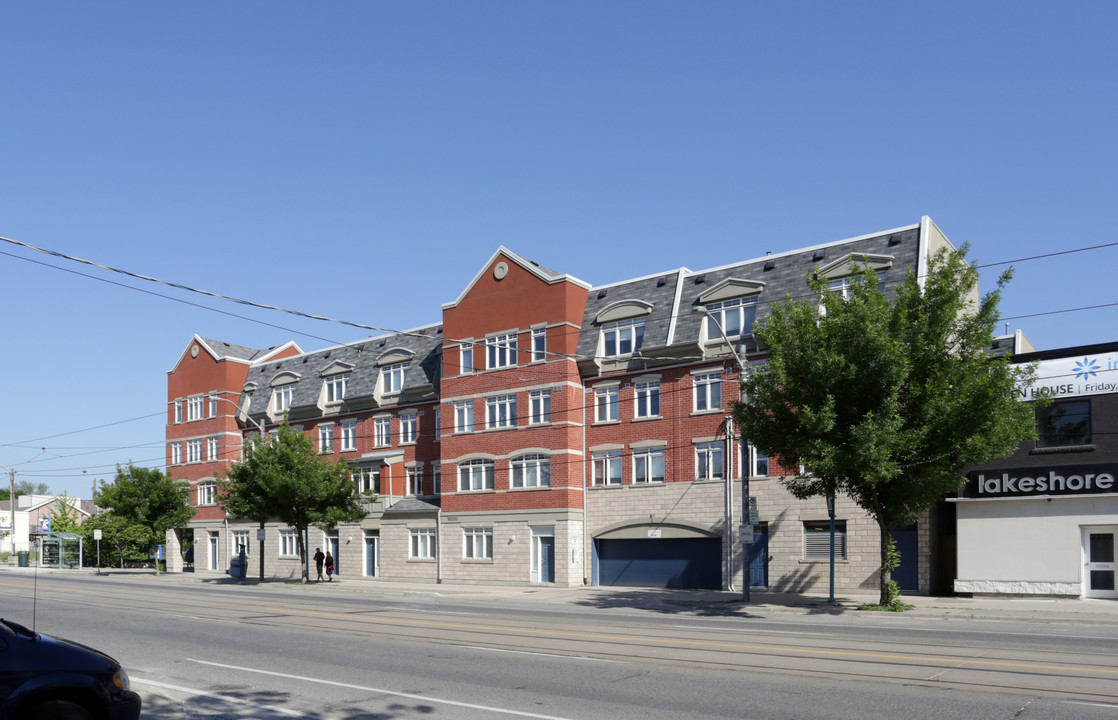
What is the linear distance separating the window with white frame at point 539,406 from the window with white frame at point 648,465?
433 cm

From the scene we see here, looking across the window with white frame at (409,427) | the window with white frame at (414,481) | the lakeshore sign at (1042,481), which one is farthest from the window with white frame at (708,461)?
the window with white frame at (409,427)

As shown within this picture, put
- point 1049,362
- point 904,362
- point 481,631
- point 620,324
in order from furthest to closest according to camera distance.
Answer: point 620,324, point 1049,362, point 904,362, point 481,631

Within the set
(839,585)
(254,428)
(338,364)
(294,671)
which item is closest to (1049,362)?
(839,585)

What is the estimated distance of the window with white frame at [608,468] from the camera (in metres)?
40.6

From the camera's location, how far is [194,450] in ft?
201

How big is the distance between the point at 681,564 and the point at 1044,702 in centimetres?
2755

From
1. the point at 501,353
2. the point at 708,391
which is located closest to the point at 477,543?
the point at 501,353

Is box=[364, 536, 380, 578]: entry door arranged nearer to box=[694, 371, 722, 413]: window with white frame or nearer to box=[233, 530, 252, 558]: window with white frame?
box=[233, 530, 252, 558]: window with white frame

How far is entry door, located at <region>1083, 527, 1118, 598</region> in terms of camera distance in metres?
28.3

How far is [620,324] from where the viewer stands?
134 ft

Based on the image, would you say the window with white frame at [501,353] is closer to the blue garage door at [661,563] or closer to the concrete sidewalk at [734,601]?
the blue garage door at [661,563]

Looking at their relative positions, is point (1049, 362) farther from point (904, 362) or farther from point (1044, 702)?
point (1044, 702)

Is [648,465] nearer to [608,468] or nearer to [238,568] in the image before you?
[608,468]

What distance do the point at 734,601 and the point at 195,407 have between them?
42.5m
